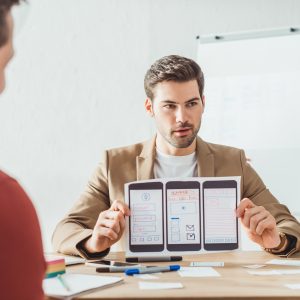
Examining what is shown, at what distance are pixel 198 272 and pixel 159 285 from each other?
21cm

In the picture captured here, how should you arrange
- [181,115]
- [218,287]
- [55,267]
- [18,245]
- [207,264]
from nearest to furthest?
[18,245] < [218,287] < [55,267] < [207,264] < [181,115]

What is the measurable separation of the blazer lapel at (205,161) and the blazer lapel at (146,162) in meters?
0.19

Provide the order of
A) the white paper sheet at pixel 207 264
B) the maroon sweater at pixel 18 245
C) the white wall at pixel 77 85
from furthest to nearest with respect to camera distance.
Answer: the white wall at pixel 77 85 → the white paper sheet at pixel 207 264 → the maroon sweater at pixel 18 245

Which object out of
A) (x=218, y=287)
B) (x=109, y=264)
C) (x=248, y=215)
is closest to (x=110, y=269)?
(x=109, y=264)

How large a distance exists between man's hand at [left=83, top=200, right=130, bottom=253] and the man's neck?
1.99ft

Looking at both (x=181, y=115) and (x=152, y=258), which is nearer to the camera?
(x=152, y=258)

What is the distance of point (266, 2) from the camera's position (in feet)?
10.6

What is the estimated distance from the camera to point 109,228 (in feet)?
5.59

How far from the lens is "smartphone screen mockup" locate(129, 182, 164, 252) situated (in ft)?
5.46

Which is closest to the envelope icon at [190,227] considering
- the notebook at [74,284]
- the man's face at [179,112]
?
the notebook at [74,284]

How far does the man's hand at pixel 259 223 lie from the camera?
5.50 ft

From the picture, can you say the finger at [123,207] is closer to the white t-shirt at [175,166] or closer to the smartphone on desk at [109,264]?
the smartphone on desk at [109,264]

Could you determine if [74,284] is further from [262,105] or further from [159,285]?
[262,105]

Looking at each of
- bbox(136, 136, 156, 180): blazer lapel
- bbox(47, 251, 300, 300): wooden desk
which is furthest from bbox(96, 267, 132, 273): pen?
bbox(136, 136, 156, 180): blazer lapel
